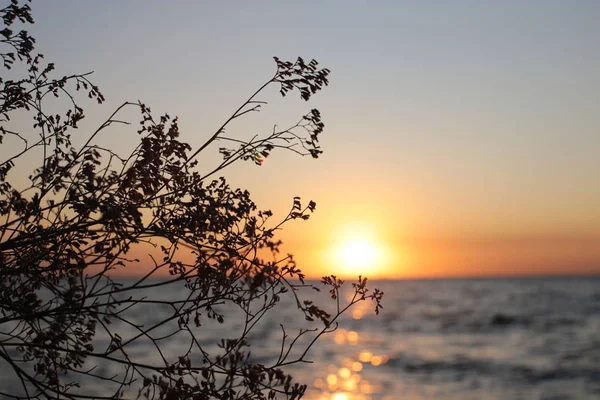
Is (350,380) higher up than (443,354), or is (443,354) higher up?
(443,354)

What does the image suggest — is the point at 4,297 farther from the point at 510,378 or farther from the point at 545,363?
the point at 545,363

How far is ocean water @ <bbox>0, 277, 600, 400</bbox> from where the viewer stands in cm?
2828

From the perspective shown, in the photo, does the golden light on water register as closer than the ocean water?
Yes

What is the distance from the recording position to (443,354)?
1517 inches

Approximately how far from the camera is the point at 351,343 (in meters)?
44.8

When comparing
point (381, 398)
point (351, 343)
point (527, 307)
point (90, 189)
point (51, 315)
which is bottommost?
point (51, 315)

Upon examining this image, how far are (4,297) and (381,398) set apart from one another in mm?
24699

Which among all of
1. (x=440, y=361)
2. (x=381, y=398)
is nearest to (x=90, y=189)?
(x=381, y=398)

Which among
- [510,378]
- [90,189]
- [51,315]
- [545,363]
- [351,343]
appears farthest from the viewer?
[351,343]

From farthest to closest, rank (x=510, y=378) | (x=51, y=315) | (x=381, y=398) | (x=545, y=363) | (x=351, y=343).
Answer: (x=351, y=343) → (x=545, y=363) → (x=510, y=378) → (x=381, y=398) → (x=51, y=315)

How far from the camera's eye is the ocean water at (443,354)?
28281 mm

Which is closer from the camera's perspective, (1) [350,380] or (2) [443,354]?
(1) [350,380]

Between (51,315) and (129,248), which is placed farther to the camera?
(129,248)

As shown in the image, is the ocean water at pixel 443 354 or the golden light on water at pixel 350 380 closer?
the golden light on water at pixel 350 380
